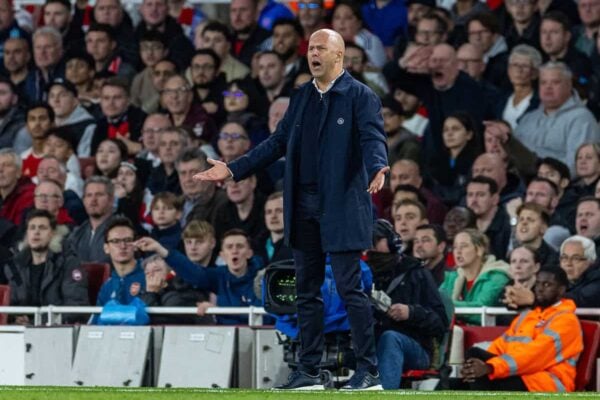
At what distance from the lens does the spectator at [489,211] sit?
1373 centimetres

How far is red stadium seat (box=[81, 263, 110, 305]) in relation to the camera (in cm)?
1371

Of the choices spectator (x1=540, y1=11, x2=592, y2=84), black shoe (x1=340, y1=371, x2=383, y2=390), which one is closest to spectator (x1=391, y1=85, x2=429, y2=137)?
spectator (x1=540, y1=11, x2=592, y2=84)

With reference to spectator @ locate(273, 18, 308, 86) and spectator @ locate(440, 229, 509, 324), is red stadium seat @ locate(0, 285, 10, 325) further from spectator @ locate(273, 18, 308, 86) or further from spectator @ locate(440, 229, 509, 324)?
spectator @ locate(273, 18, 308, 86)

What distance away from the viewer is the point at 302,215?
919cm

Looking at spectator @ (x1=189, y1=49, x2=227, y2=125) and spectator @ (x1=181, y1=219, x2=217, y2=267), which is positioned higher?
spectator @ (x1=189, y1=49, x2=227, y2=125)

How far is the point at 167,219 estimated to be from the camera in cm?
1479

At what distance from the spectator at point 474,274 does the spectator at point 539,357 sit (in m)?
1.31

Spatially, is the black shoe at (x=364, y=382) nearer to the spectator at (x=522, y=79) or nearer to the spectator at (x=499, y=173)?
the spectator at (x=499, y=173)

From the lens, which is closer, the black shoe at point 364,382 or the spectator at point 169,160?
the black shoe at point 364,382

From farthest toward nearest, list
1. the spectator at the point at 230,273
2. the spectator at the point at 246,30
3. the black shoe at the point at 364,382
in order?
the spectator at the point at 246,30 < the spectator at the point at 230,273 < the black shoe at the point at 364,382

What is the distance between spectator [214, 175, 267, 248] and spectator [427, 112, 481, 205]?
1510 millimetres

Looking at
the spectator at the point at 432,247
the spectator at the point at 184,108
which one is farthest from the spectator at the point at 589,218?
the spectator at the point at 184,108

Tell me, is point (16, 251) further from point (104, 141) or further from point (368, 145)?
point (368, 145)

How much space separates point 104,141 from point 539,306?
6.08 metres
